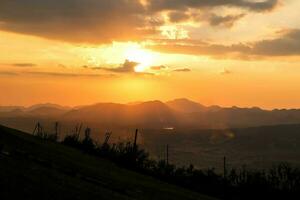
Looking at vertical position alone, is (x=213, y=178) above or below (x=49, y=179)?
below

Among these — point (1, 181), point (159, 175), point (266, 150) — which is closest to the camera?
point (1, 181)

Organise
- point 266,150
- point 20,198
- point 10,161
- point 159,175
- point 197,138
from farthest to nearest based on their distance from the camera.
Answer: point 197,138
point 266,150
point 159,175
point 10,161
point 20,198

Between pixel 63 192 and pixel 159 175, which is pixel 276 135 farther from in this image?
pixel 63 192

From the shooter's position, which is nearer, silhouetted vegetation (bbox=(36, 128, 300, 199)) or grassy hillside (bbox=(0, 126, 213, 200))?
grassy hillside (bbox=(0, 126, 213, 200))

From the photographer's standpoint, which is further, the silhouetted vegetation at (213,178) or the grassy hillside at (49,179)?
the silhouetted vegetation at (213,178)

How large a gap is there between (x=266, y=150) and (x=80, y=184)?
121 m

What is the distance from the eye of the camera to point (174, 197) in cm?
2030

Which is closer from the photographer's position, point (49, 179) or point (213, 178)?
point (49, 179)

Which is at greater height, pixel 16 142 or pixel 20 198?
pixel 16 142

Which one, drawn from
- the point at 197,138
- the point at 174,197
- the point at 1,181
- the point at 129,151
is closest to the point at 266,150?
the point at 197,138

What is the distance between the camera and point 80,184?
15.6 m

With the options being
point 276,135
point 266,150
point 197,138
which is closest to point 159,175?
point 266,150

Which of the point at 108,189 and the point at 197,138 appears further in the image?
the point at 197,138

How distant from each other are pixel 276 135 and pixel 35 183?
161m
